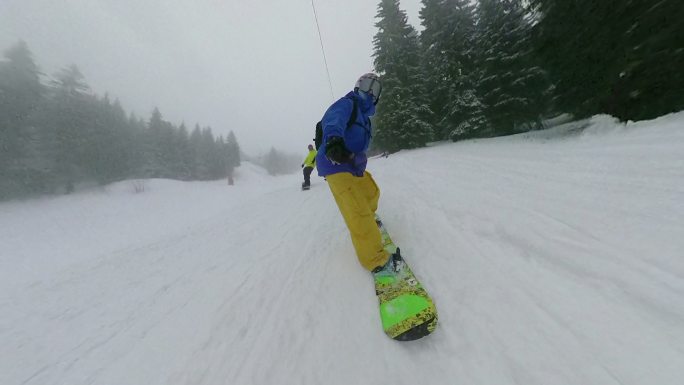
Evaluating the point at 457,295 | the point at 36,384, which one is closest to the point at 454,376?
the point at 457,295

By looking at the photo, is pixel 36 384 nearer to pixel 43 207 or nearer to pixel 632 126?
pixel 632 126

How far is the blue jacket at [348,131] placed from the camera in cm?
281

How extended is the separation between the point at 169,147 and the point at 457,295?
4796cm

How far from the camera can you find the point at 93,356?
1.91 m

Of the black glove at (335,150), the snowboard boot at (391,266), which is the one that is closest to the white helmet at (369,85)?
the black glove at (335,150)

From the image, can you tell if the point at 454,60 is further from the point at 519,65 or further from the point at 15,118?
the point at 15,118

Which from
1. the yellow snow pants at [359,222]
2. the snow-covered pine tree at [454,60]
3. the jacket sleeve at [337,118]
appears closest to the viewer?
the yellow snow pants at [359,222]

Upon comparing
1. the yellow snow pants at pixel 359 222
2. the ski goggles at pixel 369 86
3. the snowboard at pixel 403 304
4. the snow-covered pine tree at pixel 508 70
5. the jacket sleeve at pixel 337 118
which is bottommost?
the snowboard at pixel 403 304

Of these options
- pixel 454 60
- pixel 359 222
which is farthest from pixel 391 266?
pixel 454 60

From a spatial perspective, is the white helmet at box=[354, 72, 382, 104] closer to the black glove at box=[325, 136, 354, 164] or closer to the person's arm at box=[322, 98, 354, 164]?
the person's arm at box=[322, 98, 354, 164]

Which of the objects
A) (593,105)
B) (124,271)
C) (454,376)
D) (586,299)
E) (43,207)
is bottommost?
(454,376)

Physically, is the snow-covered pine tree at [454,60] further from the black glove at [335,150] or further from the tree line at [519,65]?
the black glove at [335,150]

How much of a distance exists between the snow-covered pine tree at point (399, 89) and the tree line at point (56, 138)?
27.3 meters

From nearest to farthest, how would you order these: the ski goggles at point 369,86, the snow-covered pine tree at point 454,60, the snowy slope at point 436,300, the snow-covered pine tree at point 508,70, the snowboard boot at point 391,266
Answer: the snowy slope at point 436,300
the snowboard boot at point 391,266
the ski goggles at point 369,86
the snow-covered pine tree at point 508,70
the snow-covered pine tree at point 454,60
